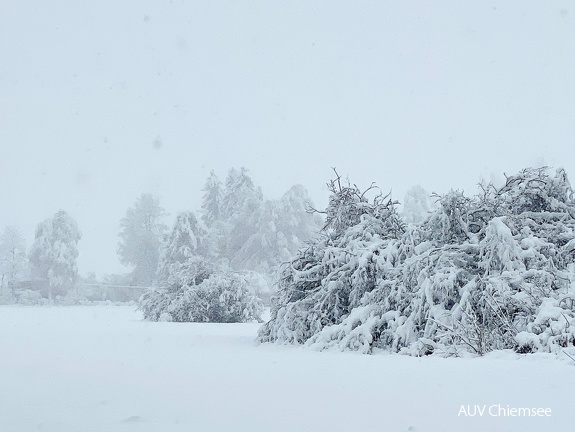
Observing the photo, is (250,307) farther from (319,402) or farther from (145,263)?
(145,263)

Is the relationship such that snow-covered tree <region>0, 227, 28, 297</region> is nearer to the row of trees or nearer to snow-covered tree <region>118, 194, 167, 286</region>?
snow-covered tree <region>118, 194, 167, 286</region>

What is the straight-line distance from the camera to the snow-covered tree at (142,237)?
4053 cm

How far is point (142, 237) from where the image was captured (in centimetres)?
4122

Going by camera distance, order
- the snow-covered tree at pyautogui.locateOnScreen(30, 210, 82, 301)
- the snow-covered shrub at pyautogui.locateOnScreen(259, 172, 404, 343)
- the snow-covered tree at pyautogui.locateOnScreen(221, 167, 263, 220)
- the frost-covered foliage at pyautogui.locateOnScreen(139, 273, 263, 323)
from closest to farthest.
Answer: the snow-covered shrub at pyautogui.locateOnScreen(259, 172, 404, 343) < the frost-covered foliage at pyautogui.locateOnScreen(139, 273, 263, 323) < the snow-covered tree at pyautogui.locateOnScreen(30, 210, 82, 301) < the snow-covered tree at pyautogui.locateOnScreen(221, 167, 263, 220)

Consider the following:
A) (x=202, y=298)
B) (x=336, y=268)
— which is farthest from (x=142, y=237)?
(x=336, y=268)

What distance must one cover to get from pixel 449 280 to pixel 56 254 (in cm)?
3390

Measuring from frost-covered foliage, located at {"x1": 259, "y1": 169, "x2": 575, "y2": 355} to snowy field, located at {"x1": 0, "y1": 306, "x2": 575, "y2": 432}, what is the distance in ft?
1.98

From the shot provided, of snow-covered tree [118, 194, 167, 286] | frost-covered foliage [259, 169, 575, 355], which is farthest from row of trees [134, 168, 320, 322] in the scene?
frost-covered foliage [259, 169, 575, 355]

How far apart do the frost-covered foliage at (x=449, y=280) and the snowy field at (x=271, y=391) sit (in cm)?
60

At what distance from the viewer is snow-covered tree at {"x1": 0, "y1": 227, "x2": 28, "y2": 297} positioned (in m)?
40.7

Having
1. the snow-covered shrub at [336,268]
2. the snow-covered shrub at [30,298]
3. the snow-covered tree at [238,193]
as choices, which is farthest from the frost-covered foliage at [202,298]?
the snow-covered tree at [238,193]

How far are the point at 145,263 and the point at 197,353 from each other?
34123mm

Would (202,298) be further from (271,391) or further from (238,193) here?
(238,193)

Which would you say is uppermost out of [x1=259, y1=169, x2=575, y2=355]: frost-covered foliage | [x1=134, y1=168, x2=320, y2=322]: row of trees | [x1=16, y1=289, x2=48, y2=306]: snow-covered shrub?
[x1=134, y1=168, x2=320, y2=322]: row of trees
